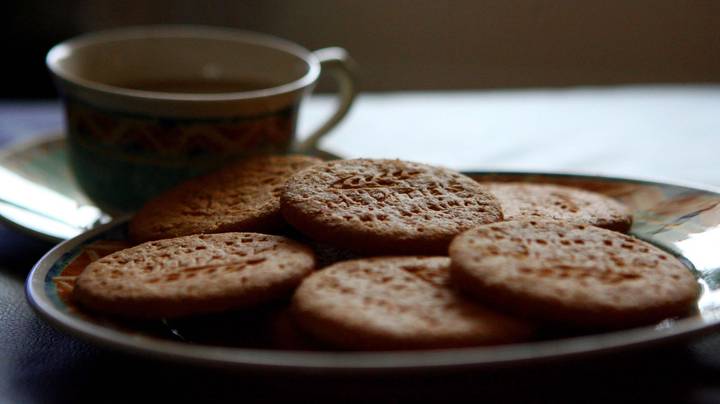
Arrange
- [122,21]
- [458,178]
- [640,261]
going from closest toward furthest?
[640,261] < [458,178] < [122,21]

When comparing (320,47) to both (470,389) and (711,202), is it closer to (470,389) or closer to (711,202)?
(711,202)

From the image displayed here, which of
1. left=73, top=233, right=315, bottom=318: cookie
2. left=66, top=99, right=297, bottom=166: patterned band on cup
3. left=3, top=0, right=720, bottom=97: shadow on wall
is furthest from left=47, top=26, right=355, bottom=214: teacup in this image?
left=3, top=0, right=720, bottom=97: shadow on wall

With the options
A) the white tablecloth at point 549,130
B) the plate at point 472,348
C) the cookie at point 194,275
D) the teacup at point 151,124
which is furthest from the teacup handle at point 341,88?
the cookie at point 194,275

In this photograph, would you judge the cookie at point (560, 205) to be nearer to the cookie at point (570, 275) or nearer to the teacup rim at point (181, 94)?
the cookie at point (570, 275)

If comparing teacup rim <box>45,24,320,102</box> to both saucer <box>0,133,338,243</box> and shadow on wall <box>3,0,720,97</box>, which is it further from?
shadow on wall <box>3,0,720,97</box>

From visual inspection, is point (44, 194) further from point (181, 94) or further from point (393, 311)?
point (393, 311)

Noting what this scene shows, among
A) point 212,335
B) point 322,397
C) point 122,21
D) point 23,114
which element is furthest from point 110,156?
point 122,21
